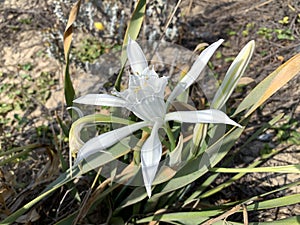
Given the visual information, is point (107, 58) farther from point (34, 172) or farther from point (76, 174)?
point (76, 174)

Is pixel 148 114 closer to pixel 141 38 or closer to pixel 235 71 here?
pixel 235 71

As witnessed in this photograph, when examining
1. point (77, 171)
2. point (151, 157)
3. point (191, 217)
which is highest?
point (151, 157)

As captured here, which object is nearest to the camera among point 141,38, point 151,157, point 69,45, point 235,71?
point 151,157

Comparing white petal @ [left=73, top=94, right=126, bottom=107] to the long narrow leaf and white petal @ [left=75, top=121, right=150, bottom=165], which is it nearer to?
white petal @ [left=75, top=121, right=150, bottom=165]

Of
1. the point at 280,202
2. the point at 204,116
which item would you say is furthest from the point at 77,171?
the point at 280,202

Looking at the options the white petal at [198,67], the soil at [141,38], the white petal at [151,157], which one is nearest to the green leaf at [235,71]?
the white petal at [198,67]

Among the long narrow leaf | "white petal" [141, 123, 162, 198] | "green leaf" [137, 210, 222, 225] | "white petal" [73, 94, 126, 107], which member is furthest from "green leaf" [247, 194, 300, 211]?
the long narrow leaf

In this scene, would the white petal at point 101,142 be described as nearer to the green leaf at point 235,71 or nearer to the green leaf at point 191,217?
the green leaf at point 235,71
